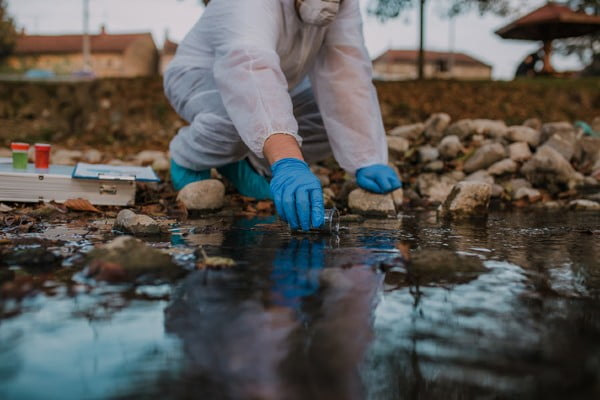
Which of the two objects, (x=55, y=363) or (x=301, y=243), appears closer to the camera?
(x=55, y=363)

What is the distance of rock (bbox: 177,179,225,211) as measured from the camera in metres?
2.80

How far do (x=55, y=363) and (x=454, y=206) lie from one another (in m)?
2.19

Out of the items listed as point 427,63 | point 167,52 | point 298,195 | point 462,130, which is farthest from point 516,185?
point 427,63

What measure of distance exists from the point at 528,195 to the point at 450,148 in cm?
84

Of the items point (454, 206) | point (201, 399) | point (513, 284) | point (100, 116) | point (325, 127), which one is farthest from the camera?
point (100, 116)

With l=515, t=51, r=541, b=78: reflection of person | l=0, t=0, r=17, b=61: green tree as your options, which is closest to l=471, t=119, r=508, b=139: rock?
l=515, t=51, r=541, b=78: reflection of person

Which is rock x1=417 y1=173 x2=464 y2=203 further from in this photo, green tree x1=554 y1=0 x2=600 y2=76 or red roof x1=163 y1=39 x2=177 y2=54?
red roof x1=163 y1=39 x2=177 y2=54

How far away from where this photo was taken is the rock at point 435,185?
3561 mm

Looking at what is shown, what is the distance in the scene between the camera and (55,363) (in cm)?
85

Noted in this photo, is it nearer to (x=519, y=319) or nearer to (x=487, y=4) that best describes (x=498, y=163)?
(x=519, y=319)

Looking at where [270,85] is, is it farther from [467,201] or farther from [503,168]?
[503,168]

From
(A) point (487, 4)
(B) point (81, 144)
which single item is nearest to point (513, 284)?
(B) point (81, 144)

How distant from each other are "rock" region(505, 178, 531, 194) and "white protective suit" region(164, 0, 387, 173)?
1.23 metres

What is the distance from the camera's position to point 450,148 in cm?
424
